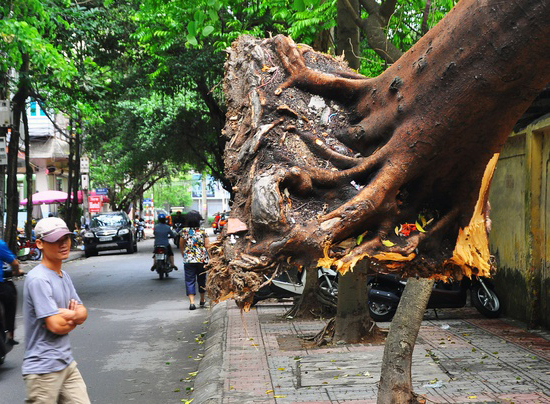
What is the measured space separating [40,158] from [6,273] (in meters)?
31.3

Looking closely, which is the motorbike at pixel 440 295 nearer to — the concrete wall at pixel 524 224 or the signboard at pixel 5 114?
the concrete wall at pixel 524 224

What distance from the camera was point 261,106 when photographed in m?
2.33

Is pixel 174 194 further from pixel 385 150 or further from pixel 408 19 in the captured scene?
pixel 385 150

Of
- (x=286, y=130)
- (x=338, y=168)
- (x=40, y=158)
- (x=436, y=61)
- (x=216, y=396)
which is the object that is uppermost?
(x=40, y=158)

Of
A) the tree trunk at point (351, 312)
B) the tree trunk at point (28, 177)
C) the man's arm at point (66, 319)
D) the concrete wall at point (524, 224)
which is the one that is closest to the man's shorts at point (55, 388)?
the man's arm at point (66, 319)

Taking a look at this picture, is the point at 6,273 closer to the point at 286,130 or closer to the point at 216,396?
the point at 216,396

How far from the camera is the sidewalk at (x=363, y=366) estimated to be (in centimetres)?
612

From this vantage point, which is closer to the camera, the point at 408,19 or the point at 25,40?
the point at 408,19

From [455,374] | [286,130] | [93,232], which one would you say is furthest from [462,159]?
[93,232]

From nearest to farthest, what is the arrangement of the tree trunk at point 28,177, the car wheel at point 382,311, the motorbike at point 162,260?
1. the car wheel at point 382,311
2. the motorbike at point 162,260
3. the tree trunk at point 28,177

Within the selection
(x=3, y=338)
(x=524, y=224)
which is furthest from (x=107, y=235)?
(x=524, y=224)

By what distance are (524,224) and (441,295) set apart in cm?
170

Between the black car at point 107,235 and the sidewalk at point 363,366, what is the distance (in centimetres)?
1705

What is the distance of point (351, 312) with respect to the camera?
8766 millimetres
